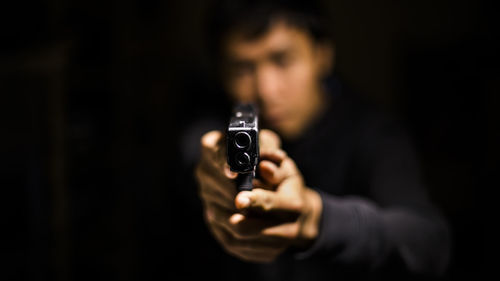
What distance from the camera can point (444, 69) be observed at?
2.08m

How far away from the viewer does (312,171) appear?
108 cm

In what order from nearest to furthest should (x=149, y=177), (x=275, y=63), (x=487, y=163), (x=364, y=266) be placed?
(x=364, y=266) < (x=275, y=63) < (x=149, y=177) < (x=487, y=163)

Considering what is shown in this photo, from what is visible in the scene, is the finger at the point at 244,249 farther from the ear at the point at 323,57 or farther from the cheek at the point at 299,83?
the ear at the point at 323,57

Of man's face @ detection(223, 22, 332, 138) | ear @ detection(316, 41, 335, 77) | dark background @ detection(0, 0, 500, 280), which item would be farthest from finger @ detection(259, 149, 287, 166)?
dark background @ detection(0, 0, 500, 280)

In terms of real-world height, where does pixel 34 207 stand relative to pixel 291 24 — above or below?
below

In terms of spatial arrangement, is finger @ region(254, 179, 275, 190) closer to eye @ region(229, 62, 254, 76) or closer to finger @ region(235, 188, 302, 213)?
finger @ region(235, 188, 302, 213)

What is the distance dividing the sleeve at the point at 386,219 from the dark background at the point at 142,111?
0.72 metres

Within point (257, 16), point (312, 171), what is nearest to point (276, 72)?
point (257, 16)

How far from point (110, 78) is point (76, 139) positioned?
1.04 feet

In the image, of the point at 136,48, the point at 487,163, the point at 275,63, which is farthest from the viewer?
the point at 487,163

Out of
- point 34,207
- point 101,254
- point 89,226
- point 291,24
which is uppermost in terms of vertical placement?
point 291,24

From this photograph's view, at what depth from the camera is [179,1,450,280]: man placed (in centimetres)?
55

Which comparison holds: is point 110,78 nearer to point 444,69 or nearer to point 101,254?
point 101,254

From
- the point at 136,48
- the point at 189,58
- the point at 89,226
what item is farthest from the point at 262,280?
the point at 189,58
